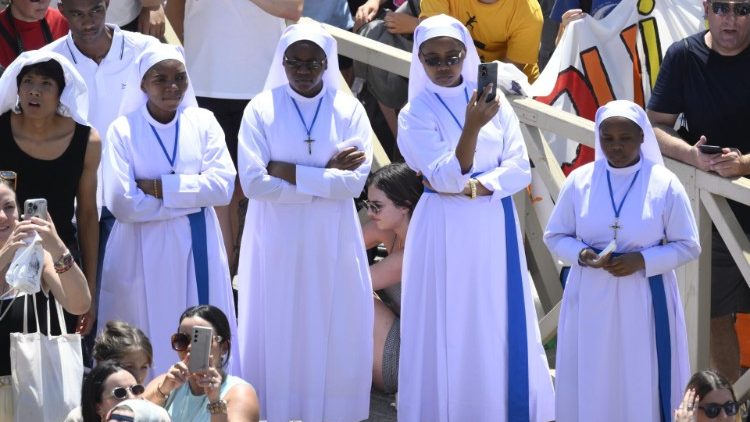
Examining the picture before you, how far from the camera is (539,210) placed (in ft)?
32.6

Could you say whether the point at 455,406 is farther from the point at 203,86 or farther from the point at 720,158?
the point at 203,86

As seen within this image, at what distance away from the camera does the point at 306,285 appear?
28.5 ft

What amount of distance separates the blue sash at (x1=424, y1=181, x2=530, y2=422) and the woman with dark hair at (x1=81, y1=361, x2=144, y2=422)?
2.63 metres

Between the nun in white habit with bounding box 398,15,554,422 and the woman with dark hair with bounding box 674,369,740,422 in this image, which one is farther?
the nun in white habit with bounding box 398,15,554,422

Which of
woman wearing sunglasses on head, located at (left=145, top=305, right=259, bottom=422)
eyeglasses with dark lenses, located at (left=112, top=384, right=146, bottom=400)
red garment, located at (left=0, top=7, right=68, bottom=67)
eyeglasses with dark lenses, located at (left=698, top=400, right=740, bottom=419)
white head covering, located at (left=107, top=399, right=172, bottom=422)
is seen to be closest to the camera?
white head covering, located at (left=107, top=399, right=172, bottom=422)

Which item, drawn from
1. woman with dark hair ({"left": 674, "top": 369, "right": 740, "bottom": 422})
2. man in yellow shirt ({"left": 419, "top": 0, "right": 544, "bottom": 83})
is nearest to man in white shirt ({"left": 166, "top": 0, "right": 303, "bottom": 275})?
man in yellow shirt ({"left": 419, "top": 0, "right": 544, "bottom": 83})

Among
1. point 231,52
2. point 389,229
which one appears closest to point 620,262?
point 389,229

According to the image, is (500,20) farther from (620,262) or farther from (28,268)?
(28,268)

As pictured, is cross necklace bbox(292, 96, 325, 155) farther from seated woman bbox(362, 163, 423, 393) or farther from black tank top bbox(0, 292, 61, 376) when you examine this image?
black tank top bbox(0, 292, 61, 376)

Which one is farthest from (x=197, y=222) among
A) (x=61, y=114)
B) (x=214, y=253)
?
(x=61, y=114)

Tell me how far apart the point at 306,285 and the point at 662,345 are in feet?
6.06

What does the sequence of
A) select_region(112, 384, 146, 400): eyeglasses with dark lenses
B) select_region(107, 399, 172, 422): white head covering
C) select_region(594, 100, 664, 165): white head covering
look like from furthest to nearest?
select_region(594, 100, 664, 165): white head covering → select_region(112, 384, 146, 400): eyeglasses with dark lenses → select_region(107, 399, 172, 422): white head covering

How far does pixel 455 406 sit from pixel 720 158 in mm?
1846

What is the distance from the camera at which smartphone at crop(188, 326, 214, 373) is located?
6.57m
